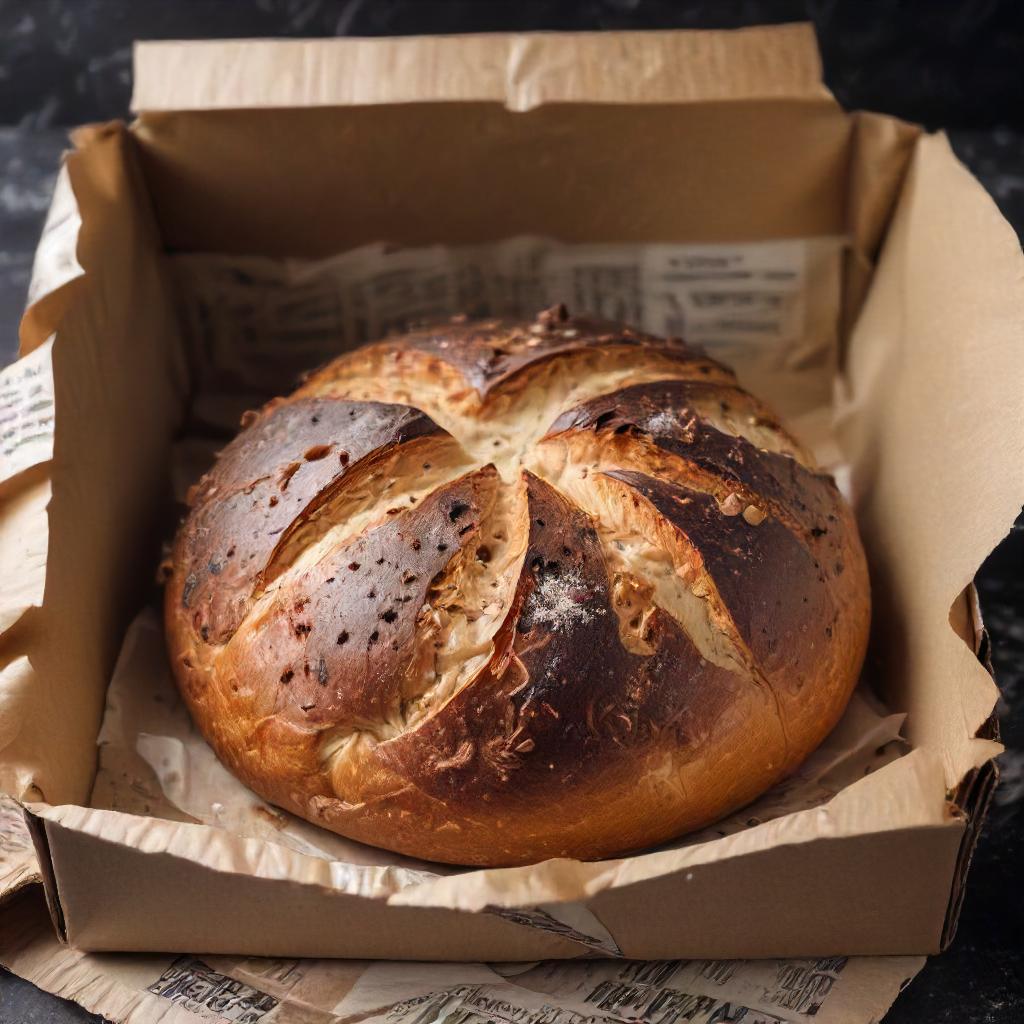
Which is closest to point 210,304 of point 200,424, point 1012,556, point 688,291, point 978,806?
point 200,424

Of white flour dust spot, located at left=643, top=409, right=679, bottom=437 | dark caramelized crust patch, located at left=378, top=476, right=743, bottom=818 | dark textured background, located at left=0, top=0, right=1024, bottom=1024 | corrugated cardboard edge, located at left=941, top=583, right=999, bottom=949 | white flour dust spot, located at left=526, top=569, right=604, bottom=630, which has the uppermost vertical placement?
dark textured background, located at left=0, top=0, right=1024, bottom=1024

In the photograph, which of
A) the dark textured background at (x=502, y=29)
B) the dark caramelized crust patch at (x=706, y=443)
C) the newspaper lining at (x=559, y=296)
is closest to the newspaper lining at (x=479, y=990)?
the dark caramelized crust patch at (x=706, y=443)

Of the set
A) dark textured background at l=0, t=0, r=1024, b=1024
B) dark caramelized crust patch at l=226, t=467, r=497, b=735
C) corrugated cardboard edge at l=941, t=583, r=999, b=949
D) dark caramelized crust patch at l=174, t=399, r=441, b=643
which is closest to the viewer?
corrugated cardboard edge at l=941, t=583, r=999, b=949

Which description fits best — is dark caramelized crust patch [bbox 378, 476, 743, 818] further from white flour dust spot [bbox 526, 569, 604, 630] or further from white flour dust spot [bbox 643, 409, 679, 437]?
white flour dust spot [bbox 643, 409, 679, 437]

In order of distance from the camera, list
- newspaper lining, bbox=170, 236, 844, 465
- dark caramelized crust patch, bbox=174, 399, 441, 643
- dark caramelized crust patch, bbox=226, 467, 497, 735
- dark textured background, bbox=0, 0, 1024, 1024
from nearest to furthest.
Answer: dark caramelized crust patch, bbox=226, 467, 497, 735, dark caramelized crust patch, bbox=174, 399, 441, 643, newspaper lining, bbox=170, 236, 844, 465, dark textured background, bbox=0, 0, 1024, 1024

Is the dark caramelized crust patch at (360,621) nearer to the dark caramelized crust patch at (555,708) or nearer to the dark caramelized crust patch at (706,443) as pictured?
the dark caramelized crust patch at (555,708)

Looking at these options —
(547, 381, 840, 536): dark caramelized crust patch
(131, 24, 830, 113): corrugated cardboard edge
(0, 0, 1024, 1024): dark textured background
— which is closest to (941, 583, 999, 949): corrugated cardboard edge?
(547, 381, 840, 536): dark caramelized crust patch

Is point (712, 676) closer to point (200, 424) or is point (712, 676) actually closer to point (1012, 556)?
point (1012, 556)

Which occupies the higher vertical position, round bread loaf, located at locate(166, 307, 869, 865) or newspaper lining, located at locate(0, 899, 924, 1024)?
round bread loaf, located at locate(166, 307, 869, 865)

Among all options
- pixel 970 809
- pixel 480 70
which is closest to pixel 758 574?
pixel 970 809

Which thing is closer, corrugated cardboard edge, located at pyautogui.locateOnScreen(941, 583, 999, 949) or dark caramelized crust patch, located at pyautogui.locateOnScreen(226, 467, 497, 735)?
corrugated cardboard edge, located at pyautogui.locateOnScreen(941, 583, 999, 949)
